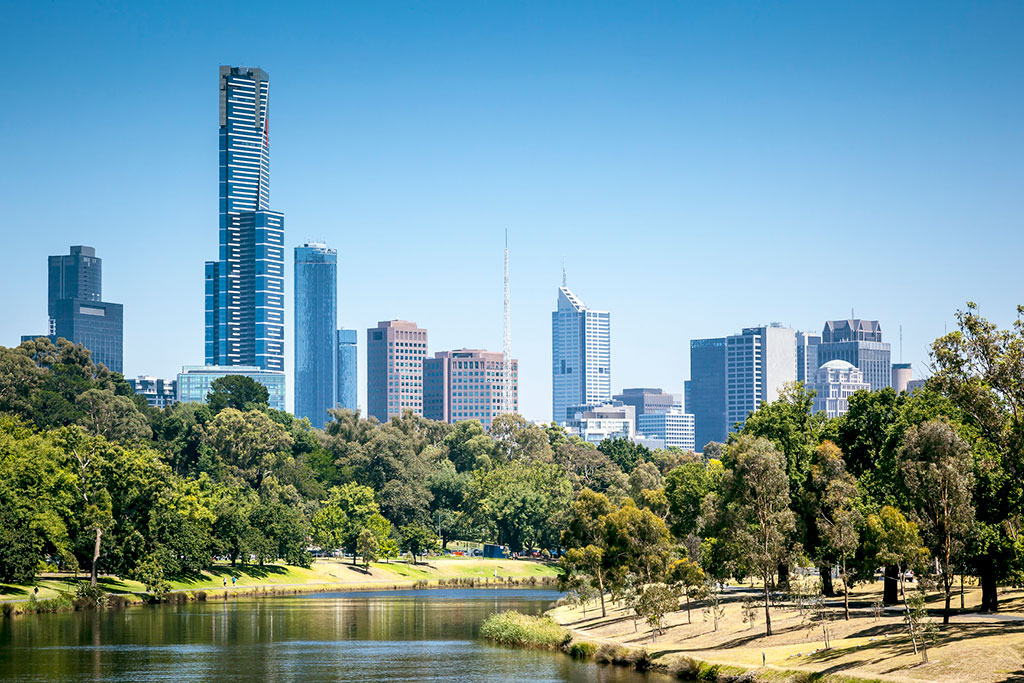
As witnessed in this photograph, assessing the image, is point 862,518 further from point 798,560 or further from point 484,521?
point 484,521

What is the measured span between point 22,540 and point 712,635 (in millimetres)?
62769

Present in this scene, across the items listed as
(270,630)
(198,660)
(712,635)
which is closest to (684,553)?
(712,635)

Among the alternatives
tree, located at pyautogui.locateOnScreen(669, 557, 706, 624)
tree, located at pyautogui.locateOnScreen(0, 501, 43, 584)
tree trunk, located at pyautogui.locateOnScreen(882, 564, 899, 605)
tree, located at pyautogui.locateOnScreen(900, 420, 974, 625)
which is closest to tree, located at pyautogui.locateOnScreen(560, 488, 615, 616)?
tree, located at pyautogui.locateOnScreen(669, 557, 706, 624)

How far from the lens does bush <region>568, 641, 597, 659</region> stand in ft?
239

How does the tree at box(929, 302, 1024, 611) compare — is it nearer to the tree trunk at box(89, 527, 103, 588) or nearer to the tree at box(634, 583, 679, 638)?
the tree at box(634, 583, 679, 638)

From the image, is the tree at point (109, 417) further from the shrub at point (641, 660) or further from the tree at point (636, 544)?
the shrub at point (641, 660)

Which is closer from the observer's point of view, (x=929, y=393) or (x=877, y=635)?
(x=877, y=635)

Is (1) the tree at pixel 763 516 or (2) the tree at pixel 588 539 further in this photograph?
(2) the tree at pixel 588 539

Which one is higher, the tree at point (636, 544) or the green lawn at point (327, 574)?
the tree at point (636, 544)

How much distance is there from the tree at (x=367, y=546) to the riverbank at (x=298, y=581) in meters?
2.09

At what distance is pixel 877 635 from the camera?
5878 centimetres

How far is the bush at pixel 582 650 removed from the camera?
239 ft

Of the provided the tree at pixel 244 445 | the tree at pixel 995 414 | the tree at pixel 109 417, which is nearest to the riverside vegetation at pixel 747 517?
the tree at pixel 995 414

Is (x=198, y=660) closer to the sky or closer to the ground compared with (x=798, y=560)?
closer to the ground
